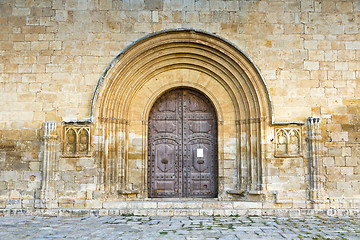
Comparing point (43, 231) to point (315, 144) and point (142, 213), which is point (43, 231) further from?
point (315, 144)

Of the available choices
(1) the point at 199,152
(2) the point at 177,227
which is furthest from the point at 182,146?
(2) the point at 177,227

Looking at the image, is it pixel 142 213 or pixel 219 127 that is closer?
pixel 142 213

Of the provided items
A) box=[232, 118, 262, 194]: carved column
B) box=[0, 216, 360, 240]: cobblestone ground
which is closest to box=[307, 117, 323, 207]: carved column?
box=[0, 216, 360, 240]: cobblestone ground

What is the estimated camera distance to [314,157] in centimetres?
723

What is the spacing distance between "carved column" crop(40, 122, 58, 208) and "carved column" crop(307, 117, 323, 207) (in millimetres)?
5234

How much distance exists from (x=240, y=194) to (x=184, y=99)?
2477 mm

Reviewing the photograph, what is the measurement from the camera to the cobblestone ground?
5.16m

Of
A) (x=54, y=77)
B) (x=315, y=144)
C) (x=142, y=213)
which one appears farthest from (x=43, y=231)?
(x=315, y=144)

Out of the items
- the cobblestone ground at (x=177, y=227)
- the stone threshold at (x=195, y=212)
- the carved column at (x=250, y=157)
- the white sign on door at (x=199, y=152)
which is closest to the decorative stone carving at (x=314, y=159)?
the stone threshold at (x=195, y=212)

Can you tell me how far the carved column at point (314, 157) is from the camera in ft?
23.5

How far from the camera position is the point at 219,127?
7.88 m

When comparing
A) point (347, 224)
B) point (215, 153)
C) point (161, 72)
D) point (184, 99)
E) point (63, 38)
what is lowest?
point (347, 224)

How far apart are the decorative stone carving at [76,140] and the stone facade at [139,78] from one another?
0.09 ft

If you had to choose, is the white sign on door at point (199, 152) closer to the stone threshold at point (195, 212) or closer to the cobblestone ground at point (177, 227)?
the stone threshold at point (195, 212)
